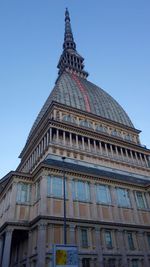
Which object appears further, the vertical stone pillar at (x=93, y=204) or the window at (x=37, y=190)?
the vertical stone pillar at (x=93, y=204)

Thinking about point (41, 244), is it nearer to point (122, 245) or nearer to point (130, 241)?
point (122, 245)

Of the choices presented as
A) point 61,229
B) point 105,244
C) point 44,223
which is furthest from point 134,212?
point 44,223

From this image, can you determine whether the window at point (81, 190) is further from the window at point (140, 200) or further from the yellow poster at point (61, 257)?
the yellow poster at point (61, 257)

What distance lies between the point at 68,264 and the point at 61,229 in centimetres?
1493

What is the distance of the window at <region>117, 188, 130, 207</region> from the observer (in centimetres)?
3696

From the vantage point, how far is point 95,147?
4888 centimetres

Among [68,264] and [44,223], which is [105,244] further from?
[68,264]

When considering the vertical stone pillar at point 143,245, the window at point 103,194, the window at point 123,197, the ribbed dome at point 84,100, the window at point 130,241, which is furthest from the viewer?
the ribbed dome at point 84,100

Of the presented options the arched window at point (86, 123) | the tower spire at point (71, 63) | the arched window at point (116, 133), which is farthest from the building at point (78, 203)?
the tower spire at point (71, 63)

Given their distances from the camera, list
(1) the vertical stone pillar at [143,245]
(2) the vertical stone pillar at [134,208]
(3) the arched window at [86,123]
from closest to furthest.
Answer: (1) the vertical stone pillar at [143,245]
(2) the vertical stone pillar at [134,208]
(3) the arched window at [86,123]

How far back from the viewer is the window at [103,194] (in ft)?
116

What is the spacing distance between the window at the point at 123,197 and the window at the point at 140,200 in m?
2.22

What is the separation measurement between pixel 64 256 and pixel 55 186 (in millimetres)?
17272

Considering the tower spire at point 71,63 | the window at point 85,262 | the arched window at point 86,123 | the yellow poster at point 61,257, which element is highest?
the tower spire at point 71,63
